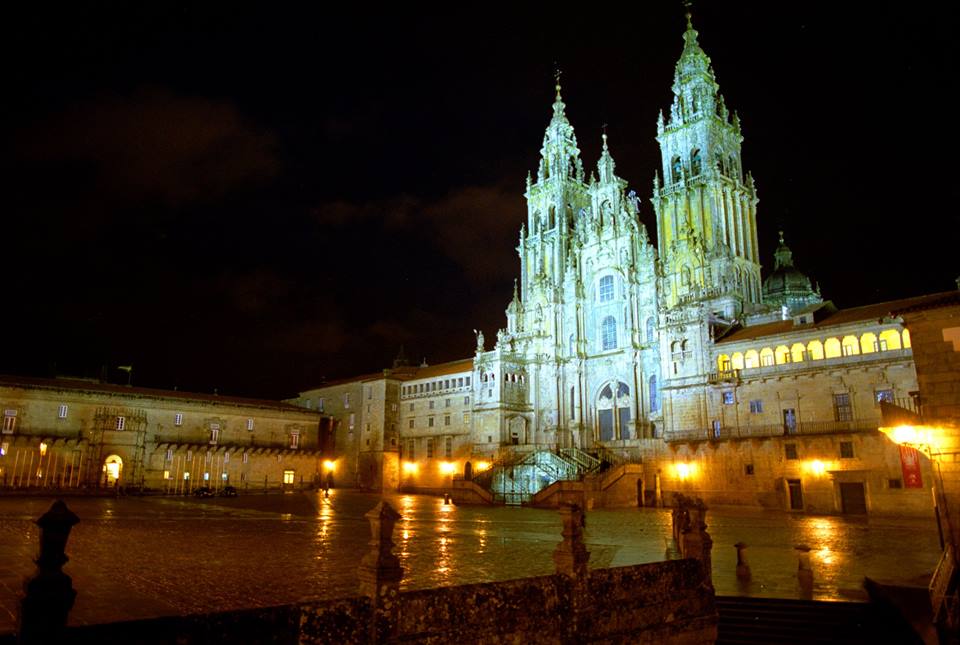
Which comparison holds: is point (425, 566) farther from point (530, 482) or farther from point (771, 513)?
point (530, 482)

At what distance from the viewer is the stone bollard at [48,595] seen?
698 cm

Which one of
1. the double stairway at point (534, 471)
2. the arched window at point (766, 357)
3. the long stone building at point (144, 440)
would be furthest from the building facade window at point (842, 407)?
the long stone building at point (144, 440)

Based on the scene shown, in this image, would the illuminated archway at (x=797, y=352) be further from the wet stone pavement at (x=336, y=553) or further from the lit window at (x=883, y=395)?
the wet stone pavement at (x=336, y=553)

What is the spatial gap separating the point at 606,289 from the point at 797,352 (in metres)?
21.9

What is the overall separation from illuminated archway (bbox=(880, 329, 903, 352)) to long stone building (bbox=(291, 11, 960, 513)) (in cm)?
7

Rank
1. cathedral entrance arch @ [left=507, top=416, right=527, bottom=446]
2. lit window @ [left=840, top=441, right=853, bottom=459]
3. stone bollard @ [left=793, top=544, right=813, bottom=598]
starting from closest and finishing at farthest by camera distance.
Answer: stone bollard @ [left=793, top=544, right=813, bottom=598] < lit window @ [left=840, top=441, right=853, bottom=459] < cathedral entrance arch @ [left=507, top=416, right=527, bottom=446]

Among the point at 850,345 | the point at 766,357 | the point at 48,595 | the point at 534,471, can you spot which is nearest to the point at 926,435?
the point at 48,595

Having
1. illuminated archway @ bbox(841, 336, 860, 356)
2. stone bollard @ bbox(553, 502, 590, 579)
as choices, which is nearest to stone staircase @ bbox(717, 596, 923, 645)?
stone bollard @ bbox(553, 502, 590, 579)

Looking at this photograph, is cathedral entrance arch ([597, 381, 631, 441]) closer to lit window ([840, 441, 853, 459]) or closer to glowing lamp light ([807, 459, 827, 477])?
glowing lamp light ([807, 459, 827, 477])

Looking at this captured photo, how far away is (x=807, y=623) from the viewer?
1370 centimetres

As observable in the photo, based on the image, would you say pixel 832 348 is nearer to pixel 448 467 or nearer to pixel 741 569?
pixel 741 569

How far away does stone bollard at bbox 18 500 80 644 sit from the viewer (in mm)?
6980

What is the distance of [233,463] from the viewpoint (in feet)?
202

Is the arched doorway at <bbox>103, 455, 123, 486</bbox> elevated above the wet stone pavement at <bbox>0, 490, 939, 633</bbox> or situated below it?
above
